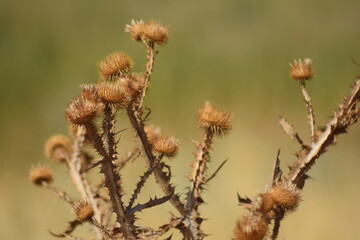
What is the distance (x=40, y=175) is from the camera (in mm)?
1191

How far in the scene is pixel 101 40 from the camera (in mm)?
1898

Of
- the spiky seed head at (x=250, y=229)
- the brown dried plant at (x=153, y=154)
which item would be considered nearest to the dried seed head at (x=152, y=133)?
the brown dried plant at (x=153, y=154)

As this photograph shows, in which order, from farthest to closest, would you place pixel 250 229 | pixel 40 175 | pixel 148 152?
pixel 40 175 → pixel 148 152 → pixel 250 229

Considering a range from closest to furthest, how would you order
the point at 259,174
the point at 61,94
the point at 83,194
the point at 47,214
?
the point at 83,194
the point at 47,214
the point at 259,174
the point at 61,94

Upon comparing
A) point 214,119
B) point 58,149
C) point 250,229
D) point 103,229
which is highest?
point 58,149

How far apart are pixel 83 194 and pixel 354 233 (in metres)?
0.69

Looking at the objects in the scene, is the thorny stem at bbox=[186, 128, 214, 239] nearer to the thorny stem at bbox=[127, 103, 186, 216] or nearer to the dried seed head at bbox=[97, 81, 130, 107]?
the thorny stem at bbox=[127, 103, 186, 216]

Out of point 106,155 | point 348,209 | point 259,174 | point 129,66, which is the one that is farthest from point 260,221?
point 259,174

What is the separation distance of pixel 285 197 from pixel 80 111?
29 centimetres

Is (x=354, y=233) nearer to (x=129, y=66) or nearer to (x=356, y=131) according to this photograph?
(x=356, y=131)

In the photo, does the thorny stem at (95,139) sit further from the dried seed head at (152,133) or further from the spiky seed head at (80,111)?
the dried seed head at (152,133)

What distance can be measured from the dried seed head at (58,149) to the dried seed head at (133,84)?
0.34 m

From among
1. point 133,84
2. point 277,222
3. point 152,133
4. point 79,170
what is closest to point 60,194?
point 79,170

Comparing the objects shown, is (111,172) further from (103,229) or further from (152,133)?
(152,133)
